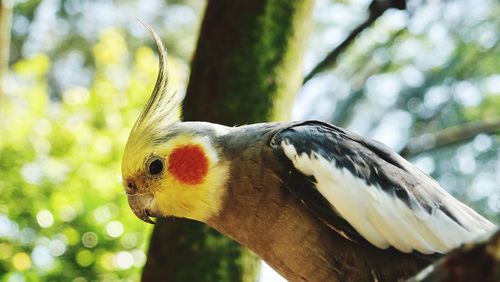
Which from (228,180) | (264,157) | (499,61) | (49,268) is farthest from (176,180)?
(499,61)

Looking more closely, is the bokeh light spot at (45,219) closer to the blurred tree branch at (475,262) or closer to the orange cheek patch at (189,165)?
the orange cheek patch at (189,165)

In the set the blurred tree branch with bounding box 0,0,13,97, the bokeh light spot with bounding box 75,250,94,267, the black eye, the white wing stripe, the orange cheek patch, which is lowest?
Result: the bokeh light spot with bounding box 75,250,94,267

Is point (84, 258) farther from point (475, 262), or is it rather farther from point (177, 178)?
point (475, 262)

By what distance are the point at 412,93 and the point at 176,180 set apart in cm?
246

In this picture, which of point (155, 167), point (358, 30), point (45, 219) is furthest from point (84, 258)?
point (358, 30)

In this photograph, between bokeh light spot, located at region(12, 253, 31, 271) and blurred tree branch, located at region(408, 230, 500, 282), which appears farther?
bokeh light spot, located at region(12, 253, 31, 271)

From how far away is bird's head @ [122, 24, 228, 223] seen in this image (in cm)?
268

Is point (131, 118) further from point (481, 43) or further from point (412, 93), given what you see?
point (481, 43)

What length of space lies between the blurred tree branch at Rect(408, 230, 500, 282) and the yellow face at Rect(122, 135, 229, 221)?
1.52 meters

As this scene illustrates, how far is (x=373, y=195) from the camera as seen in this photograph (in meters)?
2.40

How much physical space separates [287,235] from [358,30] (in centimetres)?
167

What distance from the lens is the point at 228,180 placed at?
2.62 metres

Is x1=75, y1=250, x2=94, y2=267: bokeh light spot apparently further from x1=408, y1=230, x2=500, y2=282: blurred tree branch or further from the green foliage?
x1=408, y1=230, x2=500, y2=282: blurred tree branch

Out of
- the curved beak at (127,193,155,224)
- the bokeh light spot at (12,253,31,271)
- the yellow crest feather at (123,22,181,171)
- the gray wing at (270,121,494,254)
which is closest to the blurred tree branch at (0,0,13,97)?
the bokeh light spot at (12,253,31,271)
